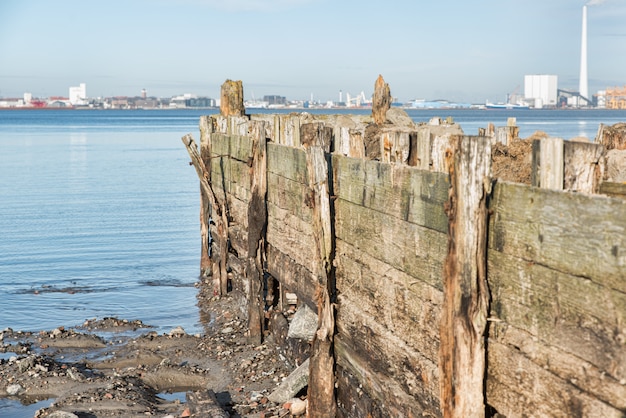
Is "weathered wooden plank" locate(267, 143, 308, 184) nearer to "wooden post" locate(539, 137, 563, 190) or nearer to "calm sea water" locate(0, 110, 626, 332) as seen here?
"calm sea water" locate(0, 110, 626, 332)

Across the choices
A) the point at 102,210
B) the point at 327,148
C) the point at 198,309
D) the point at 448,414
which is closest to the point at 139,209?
the point at 102,210

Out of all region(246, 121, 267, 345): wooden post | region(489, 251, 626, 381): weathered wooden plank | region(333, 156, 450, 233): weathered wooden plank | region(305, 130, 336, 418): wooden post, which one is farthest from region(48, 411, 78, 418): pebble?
region(489, 251, 626, 381): weathered wooden plank

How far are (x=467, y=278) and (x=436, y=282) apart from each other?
0.74m

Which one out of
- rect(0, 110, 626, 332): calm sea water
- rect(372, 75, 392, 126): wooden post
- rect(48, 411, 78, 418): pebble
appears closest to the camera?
rect(48, 411, 78, 418): pebble

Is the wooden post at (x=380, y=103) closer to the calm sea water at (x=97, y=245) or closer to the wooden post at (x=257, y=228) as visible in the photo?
the wooden post at (x=257, y=228)

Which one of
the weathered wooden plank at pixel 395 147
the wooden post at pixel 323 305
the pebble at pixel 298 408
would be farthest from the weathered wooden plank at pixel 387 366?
the weathered wooden plank at pixel 395 147

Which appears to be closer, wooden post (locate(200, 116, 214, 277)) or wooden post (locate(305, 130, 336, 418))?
wooden post (locate(305, 130, 336, 418))

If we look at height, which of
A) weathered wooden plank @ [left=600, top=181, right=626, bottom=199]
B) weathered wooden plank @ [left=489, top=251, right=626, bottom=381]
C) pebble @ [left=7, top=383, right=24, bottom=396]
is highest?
weathered wooden plank @ [left=600, top=181, right=626, bottom=199]

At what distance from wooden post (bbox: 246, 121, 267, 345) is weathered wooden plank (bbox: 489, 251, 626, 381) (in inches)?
257

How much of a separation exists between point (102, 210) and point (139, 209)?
139 cm

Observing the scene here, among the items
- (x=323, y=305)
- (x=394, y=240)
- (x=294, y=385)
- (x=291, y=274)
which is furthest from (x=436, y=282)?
(x=291, y=274)

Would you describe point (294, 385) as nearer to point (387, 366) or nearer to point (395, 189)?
point (387, 366)

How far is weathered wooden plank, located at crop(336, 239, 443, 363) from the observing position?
5.68 meters

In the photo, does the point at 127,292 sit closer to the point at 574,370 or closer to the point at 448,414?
the point at 448,414
